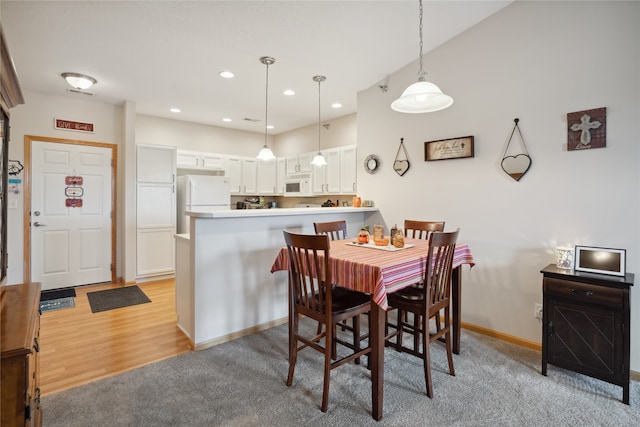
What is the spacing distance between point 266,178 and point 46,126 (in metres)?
3.34

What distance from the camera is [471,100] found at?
312 cm

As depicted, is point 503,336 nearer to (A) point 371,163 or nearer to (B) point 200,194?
(A) point 371,163

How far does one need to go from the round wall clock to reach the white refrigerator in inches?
93.6

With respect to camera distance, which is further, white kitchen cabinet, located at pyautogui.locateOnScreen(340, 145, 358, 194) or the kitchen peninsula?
white kitchen cabinet, located at pyautogui.locateOnScreen(340, 145, 358, 194)

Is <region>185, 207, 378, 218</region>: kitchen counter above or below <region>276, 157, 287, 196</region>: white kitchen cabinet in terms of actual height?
below

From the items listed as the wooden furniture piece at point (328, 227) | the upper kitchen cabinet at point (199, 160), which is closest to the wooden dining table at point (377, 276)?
the wooden furniture piece at point (328, 227)

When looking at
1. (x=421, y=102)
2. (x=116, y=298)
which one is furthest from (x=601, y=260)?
(x=116, y=298)

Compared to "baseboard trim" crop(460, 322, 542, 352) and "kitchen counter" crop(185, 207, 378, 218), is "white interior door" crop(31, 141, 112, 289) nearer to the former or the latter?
"kitchen counter" crop(185, 207, 378, 218)

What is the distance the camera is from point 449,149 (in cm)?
329

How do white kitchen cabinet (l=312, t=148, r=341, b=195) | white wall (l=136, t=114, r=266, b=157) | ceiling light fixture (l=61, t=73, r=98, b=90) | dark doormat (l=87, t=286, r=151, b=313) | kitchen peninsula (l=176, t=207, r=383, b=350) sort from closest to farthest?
kitchen peninsula (l=176, t=207, r=383, b=350)
ceiling light fixture (l=61, t=73, r=98, b=90)
dark doormat (l=87, t=286, r=151, b=313)
white kitchen cabinet (l=312, t=148, r=341, b=195)
white wall (l=136, t=114, r=266, b=157)

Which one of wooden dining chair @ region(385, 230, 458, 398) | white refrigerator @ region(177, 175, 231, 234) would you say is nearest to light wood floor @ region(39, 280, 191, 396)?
white refrigerator @ region(177, 175, 231, 234)

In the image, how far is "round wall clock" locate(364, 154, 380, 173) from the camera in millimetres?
4035

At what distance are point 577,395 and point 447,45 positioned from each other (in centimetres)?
312

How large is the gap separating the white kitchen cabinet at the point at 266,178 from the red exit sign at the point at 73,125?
107 inches
